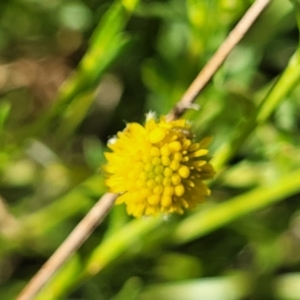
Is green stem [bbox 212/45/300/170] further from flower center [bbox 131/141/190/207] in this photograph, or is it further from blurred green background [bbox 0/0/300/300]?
flower center [bbox 131/141/190/207]

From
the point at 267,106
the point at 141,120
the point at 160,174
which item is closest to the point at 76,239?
the point at 160,174

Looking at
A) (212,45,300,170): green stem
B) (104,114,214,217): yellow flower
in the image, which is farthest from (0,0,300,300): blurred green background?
(104,114,214,217): yellow flower

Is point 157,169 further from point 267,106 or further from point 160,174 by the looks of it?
point 267,106

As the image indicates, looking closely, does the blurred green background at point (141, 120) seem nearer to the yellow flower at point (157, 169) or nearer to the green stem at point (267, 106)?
the green stem at point (267, 106)

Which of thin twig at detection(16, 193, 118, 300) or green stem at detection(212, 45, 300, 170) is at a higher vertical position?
thin twig at detection(16, 193, 118, 300)

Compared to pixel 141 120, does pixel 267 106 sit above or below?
below

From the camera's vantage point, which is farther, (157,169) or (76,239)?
(76,239)

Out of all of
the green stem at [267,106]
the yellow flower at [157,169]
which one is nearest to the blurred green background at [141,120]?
the green stem at [267,106]
